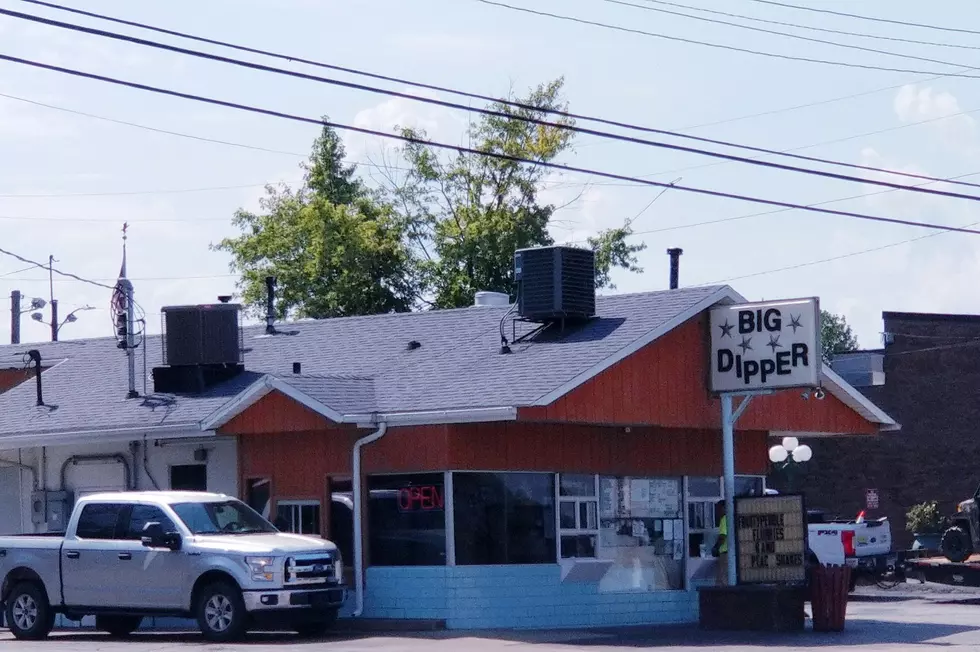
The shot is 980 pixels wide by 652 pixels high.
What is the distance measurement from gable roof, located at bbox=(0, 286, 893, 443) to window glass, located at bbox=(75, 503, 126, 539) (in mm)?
1985

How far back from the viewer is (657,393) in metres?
23.7

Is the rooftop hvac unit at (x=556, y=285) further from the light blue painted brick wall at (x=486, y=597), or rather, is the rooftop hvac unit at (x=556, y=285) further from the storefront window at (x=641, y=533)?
the light blue painted brick wall at (x=486, y=597)

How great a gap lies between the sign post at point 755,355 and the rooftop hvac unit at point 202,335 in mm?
8370

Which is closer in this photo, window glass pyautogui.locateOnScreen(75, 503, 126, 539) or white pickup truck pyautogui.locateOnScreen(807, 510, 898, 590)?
window glass pyautogui.locateOnScreen(75, 503, 126, 539)

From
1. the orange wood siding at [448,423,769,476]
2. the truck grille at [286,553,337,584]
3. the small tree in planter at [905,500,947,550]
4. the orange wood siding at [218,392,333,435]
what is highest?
the orange wood siding at [218,392,333,435]

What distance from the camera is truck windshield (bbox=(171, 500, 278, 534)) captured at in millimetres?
21672

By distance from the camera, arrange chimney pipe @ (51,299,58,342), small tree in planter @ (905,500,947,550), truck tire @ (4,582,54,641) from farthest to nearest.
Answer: chimney pipe @ (51,299,58,342), small tree in planter @ (905,500,947,550), truck tire @ (4,582,54,641)

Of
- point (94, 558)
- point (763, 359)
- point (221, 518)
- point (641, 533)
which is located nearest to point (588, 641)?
point (641, 533)

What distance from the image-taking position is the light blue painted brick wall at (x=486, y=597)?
2252 cm

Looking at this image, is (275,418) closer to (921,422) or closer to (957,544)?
(957,544)

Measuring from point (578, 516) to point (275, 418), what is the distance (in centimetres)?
486

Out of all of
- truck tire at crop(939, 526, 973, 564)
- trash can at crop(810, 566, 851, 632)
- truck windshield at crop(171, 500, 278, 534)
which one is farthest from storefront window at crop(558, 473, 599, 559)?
truck tire at crop(939, 526, 973, 564)

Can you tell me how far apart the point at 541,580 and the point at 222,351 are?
288 inches

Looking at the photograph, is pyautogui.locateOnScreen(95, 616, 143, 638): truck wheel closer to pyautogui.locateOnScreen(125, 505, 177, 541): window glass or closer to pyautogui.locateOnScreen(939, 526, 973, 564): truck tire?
pyautogui.locateOnScreen(125, 505, 177, 541): window glass
